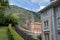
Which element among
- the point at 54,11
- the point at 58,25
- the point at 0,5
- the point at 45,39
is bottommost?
the point at 45,39

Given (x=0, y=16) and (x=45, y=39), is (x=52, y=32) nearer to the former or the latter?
(x=45, y=39)

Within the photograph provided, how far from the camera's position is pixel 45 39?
27844mm

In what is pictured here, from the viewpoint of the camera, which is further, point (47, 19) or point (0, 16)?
point (0, 16)

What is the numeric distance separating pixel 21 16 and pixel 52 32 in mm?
24429

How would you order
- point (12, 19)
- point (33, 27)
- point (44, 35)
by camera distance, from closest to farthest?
1. point (44, 35)
2. point (12, 19)
3. point (33, 27)

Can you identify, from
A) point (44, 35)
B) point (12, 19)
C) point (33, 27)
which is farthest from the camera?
point (33, 27)

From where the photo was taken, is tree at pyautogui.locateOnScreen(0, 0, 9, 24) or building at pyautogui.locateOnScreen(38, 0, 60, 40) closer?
building at pyautogui.locateOnScreen(38, 0, 60, 40)

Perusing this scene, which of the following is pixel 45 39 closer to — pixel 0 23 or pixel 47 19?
pixel 47 19

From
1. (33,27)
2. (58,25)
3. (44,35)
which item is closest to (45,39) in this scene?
(44,35)

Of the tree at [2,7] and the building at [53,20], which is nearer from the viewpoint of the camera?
the building at [53,20]

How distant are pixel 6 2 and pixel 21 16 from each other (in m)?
15.0

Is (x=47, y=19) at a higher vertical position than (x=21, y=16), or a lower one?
lower

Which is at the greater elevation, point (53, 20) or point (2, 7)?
point (2, 7)

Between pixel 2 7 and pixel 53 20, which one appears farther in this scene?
pixel 2 7
